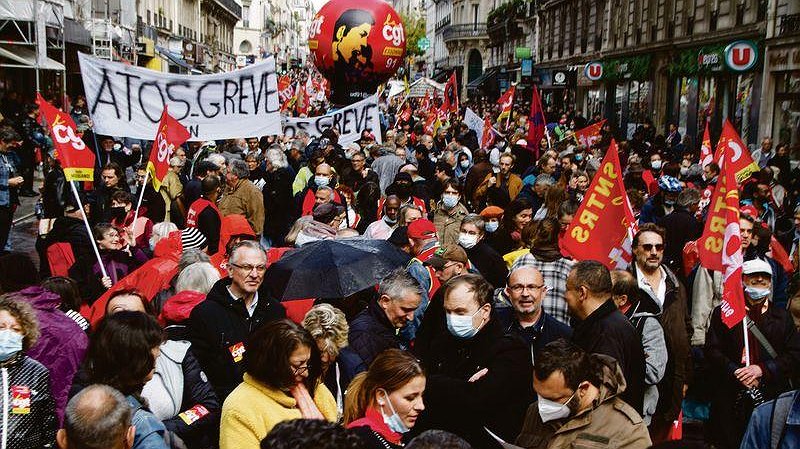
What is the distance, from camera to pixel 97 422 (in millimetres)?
3299

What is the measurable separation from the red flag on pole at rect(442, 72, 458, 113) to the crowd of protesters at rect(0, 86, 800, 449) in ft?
46.7

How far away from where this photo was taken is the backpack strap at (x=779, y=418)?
3.57m

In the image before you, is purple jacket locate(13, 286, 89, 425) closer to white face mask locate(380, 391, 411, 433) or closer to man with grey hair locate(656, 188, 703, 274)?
white face mask locate(380, 391, 411, 433)

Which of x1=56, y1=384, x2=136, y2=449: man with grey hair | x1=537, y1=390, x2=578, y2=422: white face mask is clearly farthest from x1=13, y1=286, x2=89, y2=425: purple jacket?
x1=537, y1=390, x2=578, y2=422: white face mask

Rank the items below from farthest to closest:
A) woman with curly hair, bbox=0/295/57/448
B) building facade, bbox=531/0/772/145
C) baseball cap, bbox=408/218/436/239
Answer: building facade, bbox=531/0/772/145 → baseball cap, bbox=408/218/436/239 → woman with curly hair, bbox=0/295/57/448

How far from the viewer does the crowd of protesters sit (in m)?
3.76

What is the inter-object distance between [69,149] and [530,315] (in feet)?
15.3

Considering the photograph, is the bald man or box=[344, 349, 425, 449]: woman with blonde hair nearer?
box=[344, 349, 425, 449]: woman with blonde hair

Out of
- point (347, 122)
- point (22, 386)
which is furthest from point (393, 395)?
point (347, 122)

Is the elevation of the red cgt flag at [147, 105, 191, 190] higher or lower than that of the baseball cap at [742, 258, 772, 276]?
higher

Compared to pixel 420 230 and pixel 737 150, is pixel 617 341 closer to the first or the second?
pixel 420 230

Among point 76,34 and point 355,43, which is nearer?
point 355,43

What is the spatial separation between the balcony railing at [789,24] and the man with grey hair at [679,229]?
1418 cm

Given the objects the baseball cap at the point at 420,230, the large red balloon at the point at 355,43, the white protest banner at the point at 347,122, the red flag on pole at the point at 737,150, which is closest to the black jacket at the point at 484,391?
the baseball cap at the point at 420,230
